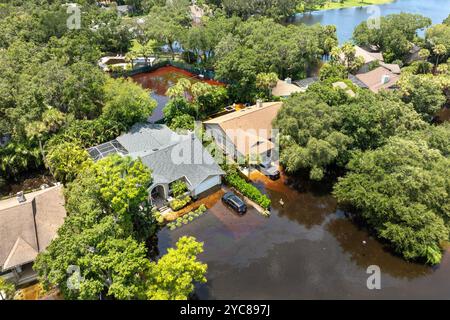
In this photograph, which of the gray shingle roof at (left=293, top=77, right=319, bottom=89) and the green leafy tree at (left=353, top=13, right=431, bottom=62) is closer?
the gray shingle roof at (left=293, top=77, right=319, bottom=89)

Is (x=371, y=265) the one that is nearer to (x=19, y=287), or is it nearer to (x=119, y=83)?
(x=19, y=287)

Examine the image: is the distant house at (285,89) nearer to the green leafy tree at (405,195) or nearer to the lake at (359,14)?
the green leafy tree at (405,195)

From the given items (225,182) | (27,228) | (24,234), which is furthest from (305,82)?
(24,234)

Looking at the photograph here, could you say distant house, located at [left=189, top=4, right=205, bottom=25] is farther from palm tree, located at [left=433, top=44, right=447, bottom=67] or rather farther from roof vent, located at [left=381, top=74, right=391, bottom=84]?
palm tree, located at [left=433, top=44, right=447, bottom=67]

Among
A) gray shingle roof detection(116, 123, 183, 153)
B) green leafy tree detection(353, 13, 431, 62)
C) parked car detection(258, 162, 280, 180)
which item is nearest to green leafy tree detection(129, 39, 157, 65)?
gray shingle roof detection(116, 123, 183, 153)

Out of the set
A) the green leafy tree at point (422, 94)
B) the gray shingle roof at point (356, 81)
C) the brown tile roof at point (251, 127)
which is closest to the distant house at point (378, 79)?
the gray shingle roof at point (356, 81)

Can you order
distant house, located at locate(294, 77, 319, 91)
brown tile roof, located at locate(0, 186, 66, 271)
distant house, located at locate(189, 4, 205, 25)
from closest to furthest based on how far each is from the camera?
brown tile roof, located at locate(0, 186, 66, 271) < distant house, located at locate(294, 77, 319, 91) < distant house, located at locate(189, 4, 205, 25)
